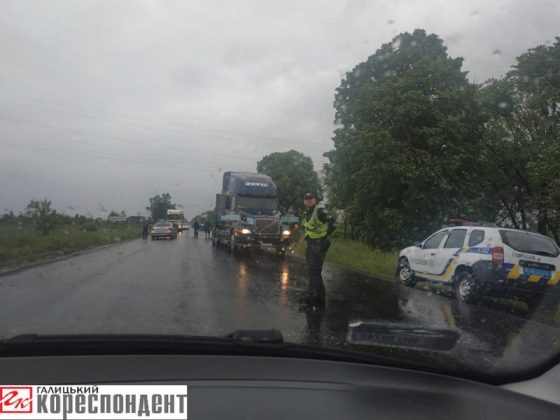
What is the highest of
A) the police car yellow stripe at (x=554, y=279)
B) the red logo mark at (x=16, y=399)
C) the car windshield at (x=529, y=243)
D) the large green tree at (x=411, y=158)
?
the large green tree at (x=411, y=158)

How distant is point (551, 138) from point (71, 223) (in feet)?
89.9

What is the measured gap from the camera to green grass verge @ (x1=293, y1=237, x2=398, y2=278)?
55.4ft

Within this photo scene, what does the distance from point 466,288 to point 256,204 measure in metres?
14.4

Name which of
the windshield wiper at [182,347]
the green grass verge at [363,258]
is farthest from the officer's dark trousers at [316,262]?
the green grass verge at [363,258]

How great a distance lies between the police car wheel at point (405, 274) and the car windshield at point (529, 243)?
11.4 ft

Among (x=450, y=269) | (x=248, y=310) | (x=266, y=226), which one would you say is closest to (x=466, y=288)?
(x=450, y=269)

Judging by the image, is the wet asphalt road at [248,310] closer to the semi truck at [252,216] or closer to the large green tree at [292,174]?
the semi truck at [252,216]

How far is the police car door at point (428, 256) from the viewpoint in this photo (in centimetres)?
1159

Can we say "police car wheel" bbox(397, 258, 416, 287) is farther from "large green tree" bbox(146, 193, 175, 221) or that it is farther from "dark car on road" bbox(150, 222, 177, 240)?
"large green tree" bbox(146, 193, 175, 221)

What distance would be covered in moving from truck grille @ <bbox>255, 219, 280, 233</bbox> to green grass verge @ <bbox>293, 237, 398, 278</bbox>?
278 centimetres

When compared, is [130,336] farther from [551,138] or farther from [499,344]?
[551,138]

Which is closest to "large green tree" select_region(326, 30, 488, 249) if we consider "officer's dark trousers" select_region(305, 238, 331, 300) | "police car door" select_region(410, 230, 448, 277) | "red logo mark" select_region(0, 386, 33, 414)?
"police car door" select_region(410, 230, 448, 277)

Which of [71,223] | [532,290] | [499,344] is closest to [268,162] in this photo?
[71,223]

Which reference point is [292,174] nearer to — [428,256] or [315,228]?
[428,256]
